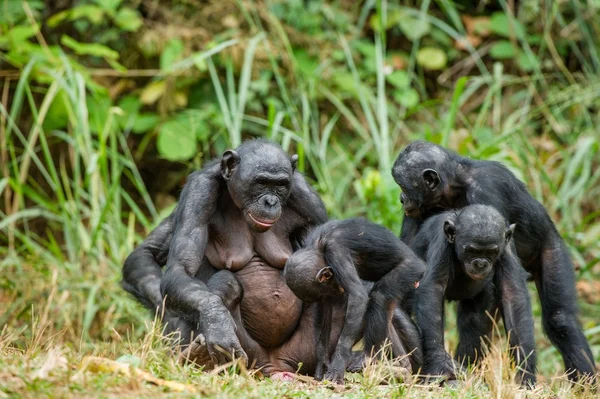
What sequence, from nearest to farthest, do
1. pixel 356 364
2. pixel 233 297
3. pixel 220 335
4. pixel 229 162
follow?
pixel 220 335 → pixel 356 364 → pixel 233 297 → pixel 229 162

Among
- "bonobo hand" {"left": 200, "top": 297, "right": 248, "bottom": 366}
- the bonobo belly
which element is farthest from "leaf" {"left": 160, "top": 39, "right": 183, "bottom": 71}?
"bonobo hand" {"left": 200, "top": 297, "right": 248, "bottom": 366}

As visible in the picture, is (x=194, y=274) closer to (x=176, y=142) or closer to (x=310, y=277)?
(x=310, y=277)

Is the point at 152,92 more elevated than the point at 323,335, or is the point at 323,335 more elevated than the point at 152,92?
the point at 152,92

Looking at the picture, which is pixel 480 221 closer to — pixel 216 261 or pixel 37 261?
pixel 216 261

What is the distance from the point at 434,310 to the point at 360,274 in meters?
0.54

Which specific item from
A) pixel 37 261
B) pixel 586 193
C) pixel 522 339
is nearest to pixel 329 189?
pixel 37 261

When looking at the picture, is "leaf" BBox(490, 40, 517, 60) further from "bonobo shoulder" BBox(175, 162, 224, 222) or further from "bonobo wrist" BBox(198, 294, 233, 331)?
"bonobo wrist" BBox(198, 294, 233, 331)

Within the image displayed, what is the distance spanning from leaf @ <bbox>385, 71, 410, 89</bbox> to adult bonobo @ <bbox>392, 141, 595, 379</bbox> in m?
5.12

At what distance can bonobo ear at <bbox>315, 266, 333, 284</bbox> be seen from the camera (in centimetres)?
567

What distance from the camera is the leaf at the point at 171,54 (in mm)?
11031

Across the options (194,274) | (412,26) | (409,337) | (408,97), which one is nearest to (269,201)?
(194,274)

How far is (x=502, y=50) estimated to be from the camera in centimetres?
1255

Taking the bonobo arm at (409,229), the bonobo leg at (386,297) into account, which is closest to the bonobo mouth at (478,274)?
the bonobo leg at (386,297)

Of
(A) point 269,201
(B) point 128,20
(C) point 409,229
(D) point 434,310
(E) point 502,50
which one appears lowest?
(D) point 434,310
